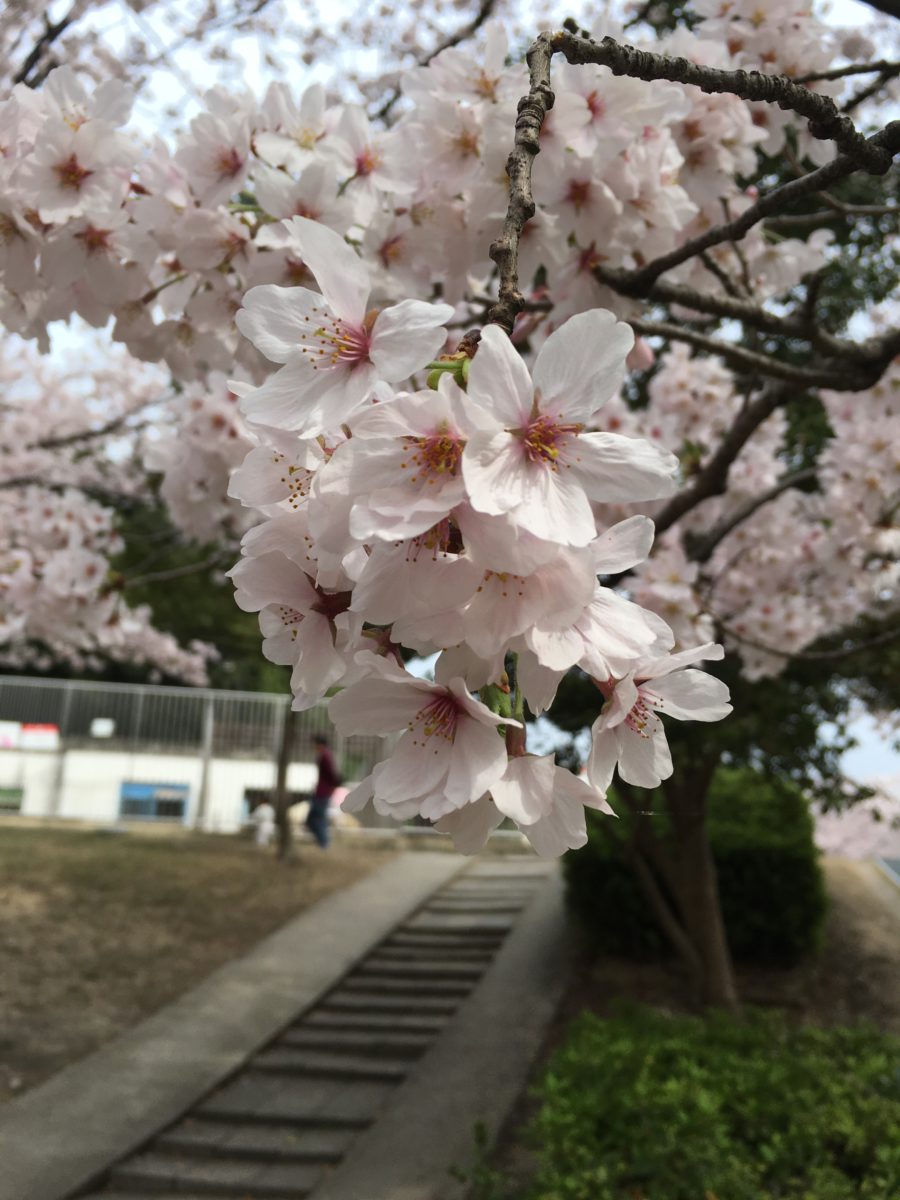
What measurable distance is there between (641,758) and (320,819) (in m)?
11.5

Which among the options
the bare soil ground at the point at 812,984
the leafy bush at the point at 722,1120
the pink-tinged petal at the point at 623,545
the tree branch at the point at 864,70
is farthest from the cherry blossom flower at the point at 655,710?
the bare soil ground at the point at 812,984

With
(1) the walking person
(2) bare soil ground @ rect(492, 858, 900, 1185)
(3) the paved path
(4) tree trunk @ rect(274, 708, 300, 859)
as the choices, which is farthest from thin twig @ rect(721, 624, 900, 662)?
(1) the walking person

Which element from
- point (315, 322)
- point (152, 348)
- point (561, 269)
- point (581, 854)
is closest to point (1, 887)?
point (581, 854)

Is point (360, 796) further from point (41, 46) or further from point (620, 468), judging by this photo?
point (41, 46)

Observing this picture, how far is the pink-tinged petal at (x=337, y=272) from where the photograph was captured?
3.05 ft

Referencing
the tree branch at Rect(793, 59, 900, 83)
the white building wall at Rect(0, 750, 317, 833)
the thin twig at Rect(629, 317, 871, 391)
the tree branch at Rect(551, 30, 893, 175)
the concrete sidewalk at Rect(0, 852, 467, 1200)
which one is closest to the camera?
the tree branch at Rect(551, 30, 893, 175)

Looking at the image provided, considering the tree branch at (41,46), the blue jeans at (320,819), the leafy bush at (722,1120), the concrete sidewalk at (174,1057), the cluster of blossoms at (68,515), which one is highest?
the tree branch at (41,46)

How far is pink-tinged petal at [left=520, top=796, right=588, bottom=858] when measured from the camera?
2.82 feet

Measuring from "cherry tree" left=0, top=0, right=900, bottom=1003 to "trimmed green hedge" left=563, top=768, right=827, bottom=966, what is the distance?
3636 millimetres

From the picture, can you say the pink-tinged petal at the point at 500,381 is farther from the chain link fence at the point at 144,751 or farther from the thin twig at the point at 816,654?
the chain link fence at the point at 144,751

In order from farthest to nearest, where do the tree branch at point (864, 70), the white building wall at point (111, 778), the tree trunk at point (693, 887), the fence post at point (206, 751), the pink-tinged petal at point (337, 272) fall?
the fence post at point (206, 751), the white building wall at point (111, 778), the tree trunk at point (693, 887), the tree branch at point (864, 70), the pink-tinged petal at point (337, 272)

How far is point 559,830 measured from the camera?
34.0 inches

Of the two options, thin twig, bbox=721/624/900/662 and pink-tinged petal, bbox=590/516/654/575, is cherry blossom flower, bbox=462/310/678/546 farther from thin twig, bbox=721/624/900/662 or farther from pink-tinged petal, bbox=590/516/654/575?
thin twig, bbox=721/624/900/662

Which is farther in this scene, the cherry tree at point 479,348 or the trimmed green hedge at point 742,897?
the trimmed green hedge at point 742,897
